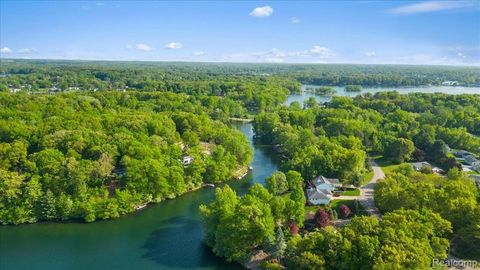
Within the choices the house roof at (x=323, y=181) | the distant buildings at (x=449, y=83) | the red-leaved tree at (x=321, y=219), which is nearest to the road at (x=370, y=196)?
the house roof at (x=323, y=181)

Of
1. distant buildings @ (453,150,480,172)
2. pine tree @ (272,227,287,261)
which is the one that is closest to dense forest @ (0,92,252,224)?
pine tree @ (272,227,287,261)

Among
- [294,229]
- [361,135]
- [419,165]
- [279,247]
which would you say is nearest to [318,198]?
[294,229]

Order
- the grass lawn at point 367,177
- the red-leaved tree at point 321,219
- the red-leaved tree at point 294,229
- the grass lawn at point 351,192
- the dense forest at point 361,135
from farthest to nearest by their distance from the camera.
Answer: the grass lawn at point 367,177 → the dense forest at point 361,135 → the grass lawn at point 351,192 → the red-leaved tree at point 321,219 → the red-leaved tree at point 294,229

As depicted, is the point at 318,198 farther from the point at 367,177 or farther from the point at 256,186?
the point at 367,177

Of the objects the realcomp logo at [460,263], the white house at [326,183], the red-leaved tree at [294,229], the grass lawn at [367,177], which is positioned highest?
the white house at [326,183]

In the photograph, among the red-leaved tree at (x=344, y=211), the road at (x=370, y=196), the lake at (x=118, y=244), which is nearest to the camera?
the lake at (x=118, y=244)

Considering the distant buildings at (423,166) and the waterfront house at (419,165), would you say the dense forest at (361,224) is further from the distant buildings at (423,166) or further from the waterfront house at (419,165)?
A: the waterfront house at (419,165)

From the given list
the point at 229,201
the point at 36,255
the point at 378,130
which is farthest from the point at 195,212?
the point at 378,130
